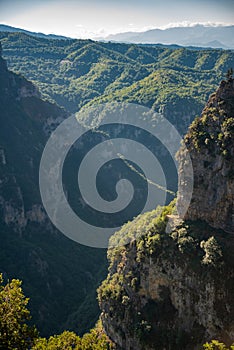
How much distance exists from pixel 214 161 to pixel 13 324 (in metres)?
29.5

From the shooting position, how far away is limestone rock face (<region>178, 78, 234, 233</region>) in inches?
1575

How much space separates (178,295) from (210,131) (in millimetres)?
19436

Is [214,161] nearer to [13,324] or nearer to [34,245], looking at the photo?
[13,324]

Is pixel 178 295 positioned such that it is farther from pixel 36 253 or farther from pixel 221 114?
pixel 36 253

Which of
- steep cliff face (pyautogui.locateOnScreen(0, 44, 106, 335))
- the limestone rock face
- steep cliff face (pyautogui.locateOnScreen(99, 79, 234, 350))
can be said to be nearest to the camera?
steep cliff face (pyautogui.locateOnScreen(99, 79, 234, 350))

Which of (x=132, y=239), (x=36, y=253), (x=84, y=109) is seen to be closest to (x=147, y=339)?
(x=132, y=239)

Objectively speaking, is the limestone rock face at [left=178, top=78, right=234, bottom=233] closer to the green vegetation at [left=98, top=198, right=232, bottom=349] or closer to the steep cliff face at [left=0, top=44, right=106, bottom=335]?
the green vegetation at [left=98, top=198, right=232, bottom=349]

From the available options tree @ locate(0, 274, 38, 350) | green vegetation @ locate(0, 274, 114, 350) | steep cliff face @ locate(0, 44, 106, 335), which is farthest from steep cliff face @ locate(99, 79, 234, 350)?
steep cliff face @ locate(0, 44, 106, 335)

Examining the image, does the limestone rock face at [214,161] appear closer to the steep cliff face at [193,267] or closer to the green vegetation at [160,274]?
the steep cliff face at [193,267]

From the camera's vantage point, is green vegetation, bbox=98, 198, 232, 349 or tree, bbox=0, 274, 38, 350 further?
green vegetation, bbox=98, 198, 232, 349

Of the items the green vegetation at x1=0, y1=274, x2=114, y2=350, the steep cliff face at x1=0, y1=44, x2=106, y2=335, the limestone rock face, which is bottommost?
the steep cliff face at x1=0, y1=44, x2=106, y2=335

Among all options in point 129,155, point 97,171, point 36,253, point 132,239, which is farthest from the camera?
point 129,155

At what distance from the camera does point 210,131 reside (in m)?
42.9

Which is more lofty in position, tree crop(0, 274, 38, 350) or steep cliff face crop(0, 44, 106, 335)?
tree crop(0, 274, 38, 350)
